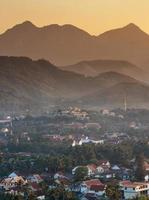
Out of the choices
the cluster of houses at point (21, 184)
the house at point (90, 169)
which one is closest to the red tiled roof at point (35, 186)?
the cluster of houses at point (21, 184)

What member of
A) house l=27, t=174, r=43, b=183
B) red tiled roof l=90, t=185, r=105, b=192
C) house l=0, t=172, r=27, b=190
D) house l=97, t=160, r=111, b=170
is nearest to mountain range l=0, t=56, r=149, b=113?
house l=97, t=160, r=111, b=170

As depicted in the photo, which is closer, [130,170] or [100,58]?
[130,170]

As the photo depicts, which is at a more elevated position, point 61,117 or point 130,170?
point 61,117

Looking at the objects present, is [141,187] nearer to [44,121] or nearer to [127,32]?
[44,121]

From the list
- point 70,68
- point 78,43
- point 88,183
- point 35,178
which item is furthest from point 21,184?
point 78,43

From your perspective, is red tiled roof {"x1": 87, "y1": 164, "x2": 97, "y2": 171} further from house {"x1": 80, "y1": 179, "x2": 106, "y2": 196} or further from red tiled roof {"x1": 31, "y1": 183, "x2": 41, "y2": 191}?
red tiled roof {"x1": 31, "y1": 183, "x2": 41, "y2": 191}

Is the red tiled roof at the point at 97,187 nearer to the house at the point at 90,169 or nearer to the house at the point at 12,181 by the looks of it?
the house at the point at 12,181

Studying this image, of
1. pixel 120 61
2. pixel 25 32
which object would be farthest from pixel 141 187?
pixel 25 32
